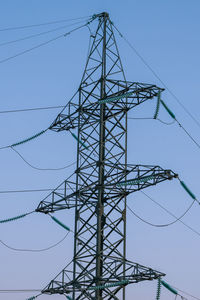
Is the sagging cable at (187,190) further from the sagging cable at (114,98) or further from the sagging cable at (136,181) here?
the sagging cable at (114,98)

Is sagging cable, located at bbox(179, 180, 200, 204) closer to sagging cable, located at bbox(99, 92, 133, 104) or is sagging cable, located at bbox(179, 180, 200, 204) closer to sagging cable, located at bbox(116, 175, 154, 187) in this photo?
sagging cable, located at bbox(116, 175, 154, 187)

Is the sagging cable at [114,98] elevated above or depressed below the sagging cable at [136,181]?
above

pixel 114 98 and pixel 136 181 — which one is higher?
pixel 114 98

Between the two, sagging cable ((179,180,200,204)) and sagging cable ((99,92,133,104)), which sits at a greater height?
sagging cable ((99,92,133,104))

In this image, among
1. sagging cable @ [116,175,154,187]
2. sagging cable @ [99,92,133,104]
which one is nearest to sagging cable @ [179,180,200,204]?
sagging cable @ [116,175,154,187]

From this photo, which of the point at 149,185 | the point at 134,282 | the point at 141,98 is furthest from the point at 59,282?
the point at 141,98

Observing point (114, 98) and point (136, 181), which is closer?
point (136, 181)

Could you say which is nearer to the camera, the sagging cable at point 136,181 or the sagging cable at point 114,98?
the sagging cable at point 136,181

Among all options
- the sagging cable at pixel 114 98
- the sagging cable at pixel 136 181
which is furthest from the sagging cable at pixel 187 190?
the sagging cable at pixel 114 98

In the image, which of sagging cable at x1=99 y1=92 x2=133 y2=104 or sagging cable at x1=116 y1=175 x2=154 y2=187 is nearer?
sagging cable at x1=116 y1=175 x2=154 y2=187

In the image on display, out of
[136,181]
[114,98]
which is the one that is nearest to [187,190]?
[136,181]

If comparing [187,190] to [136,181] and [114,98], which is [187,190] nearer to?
[136,181]

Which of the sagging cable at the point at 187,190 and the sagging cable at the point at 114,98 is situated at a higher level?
the sagging cable at the point at 114,98

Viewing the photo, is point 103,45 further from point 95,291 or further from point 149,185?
point 95,291
